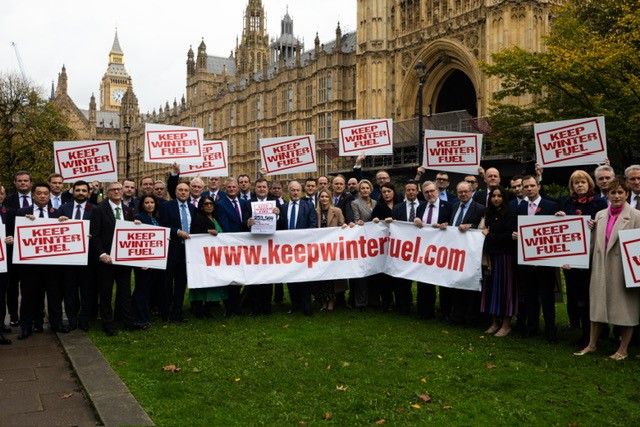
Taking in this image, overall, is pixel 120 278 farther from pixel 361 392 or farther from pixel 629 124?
pixel 629 124

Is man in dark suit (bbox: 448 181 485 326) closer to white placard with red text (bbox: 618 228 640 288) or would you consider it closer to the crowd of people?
the crowd of people

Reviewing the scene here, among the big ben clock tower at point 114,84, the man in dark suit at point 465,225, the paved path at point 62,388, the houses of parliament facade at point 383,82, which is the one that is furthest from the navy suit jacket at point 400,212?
the big ben clock tower at point 114,84

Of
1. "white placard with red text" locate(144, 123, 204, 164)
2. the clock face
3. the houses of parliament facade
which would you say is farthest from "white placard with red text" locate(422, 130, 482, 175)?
the clock face

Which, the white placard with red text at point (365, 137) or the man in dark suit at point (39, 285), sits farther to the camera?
the white placard with red text at point (365, 137)

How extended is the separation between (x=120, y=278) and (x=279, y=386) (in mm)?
3861

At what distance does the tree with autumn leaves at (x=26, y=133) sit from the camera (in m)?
35.1

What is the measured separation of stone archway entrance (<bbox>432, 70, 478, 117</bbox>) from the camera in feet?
136

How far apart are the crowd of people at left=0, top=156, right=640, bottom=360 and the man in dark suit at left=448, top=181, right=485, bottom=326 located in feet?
0.06

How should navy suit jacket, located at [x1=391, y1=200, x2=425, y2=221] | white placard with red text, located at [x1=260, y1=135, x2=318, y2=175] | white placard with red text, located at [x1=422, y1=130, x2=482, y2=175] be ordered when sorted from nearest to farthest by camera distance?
navy suit jacket, located at [x1=391, y1=200, x2=425, y2=221] < white placard with red text, located at [x1=422, y1=130, x2=482, y2=175] < white placard with red text, located at [x1=260, y1=135, x2=318, y2=175]

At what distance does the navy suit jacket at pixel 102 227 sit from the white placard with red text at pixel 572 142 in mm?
6746

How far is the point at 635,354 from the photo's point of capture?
24.7ft

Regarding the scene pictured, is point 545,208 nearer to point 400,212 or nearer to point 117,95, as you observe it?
point 400,212

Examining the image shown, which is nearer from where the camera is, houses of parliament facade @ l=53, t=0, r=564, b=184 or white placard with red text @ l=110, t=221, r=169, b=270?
white placard with red text @ l=110, t=221, r=169, b=270

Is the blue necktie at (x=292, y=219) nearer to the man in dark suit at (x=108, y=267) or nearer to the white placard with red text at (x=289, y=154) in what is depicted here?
the white placard with red text at (x=289, y=154)
